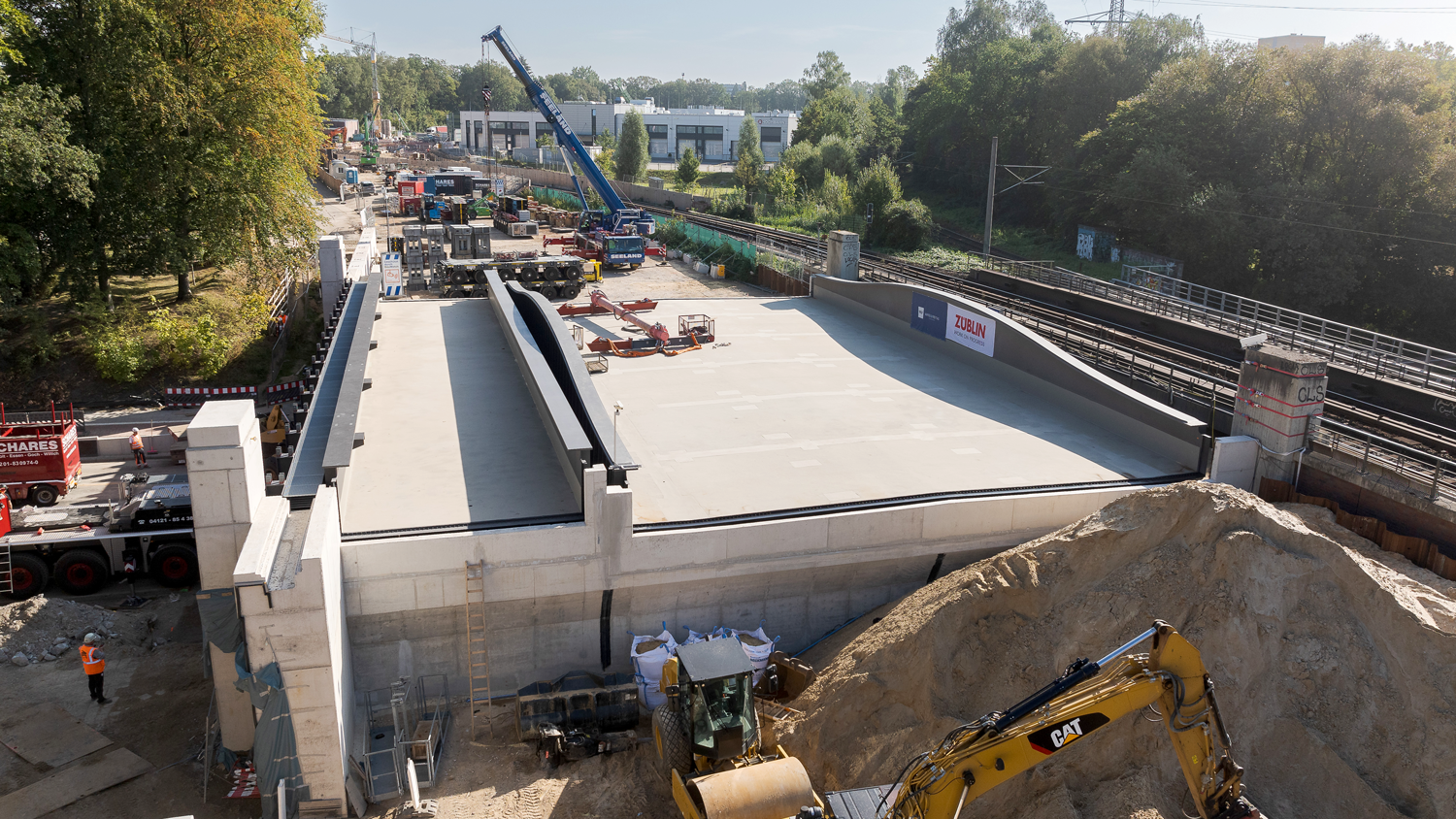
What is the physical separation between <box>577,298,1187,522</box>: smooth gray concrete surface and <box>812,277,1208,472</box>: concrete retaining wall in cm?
31

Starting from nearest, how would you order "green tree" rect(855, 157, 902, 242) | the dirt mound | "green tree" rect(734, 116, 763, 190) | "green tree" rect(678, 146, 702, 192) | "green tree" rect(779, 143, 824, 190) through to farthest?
the dirt mound → "green tree" rect(855, 157, 902, 242) → "green tree" rect(734, 116, 763, 190) → "green tree" rect(779, 143, 824, 190) → "green tree" rect(678, 146, 702, 192)

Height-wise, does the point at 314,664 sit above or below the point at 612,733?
above

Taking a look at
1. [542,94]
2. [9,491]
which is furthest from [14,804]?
[542,94]

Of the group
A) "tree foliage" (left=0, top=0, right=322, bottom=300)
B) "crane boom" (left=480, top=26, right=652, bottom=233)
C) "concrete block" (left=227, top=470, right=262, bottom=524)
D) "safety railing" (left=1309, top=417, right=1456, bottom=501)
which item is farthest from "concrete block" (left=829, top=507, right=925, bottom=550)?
"crane boom" (left=480, top=26, right=652, bottom=233)

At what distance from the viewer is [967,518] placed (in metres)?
16.0

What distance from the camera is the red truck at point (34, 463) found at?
73.0ft

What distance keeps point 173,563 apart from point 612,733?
11.1 m

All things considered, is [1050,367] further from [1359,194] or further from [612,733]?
[1359,194]

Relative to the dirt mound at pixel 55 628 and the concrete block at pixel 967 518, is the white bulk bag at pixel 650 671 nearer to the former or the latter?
the concrete block at pixel 967 518

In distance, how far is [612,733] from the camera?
44.7 feet

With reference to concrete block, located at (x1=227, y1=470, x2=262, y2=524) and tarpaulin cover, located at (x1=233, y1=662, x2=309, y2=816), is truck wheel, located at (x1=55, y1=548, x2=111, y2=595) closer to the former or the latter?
concrete block, located at (x1=227, y1=470, x2=262, y2=524)

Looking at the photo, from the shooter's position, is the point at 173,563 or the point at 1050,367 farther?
the point at 1050,367

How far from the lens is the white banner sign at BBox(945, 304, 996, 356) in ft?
83.8

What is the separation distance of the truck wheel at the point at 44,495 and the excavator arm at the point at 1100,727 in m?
22.4
